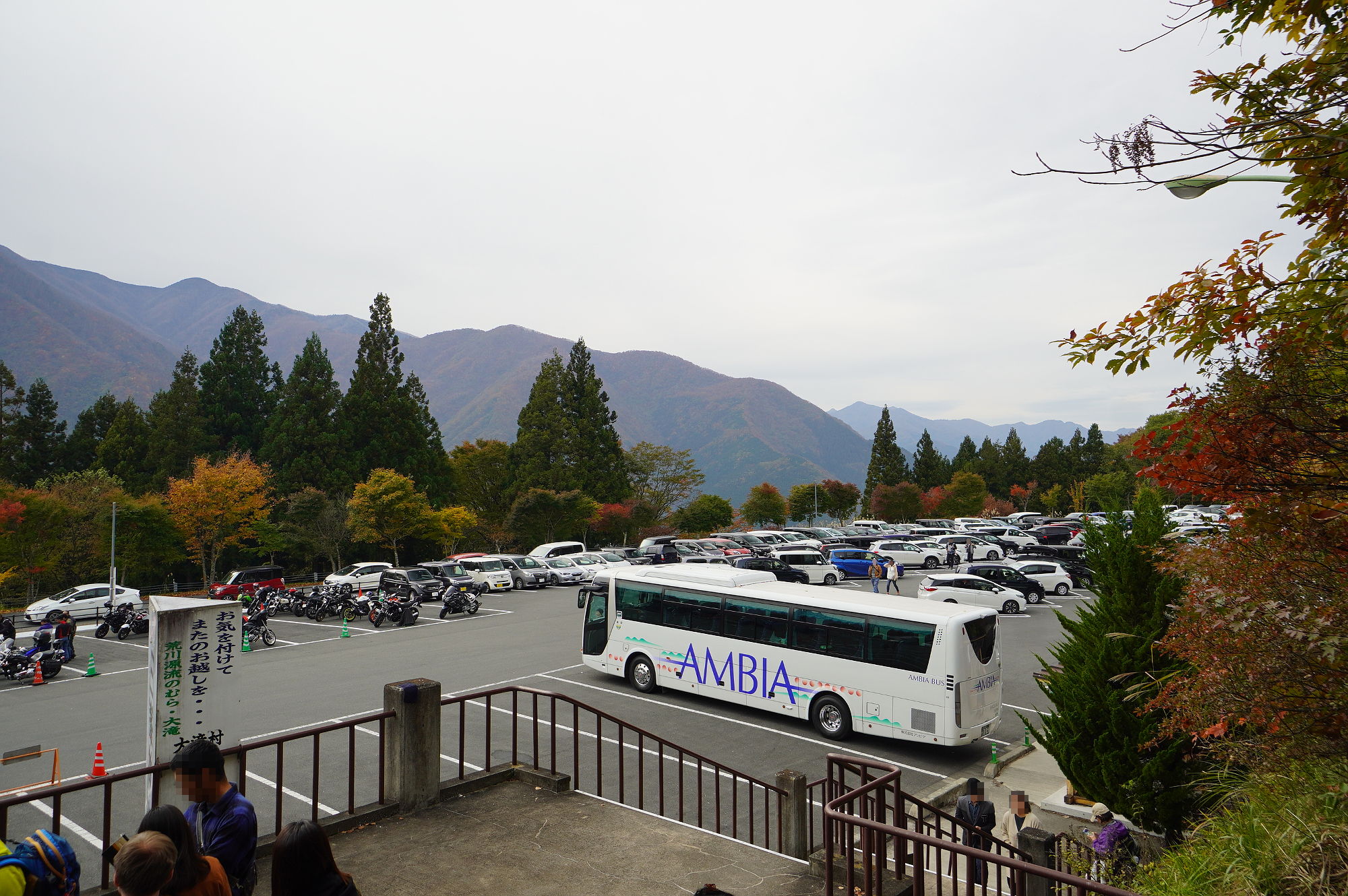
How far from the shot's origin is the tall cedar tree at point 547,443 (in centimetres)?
5891

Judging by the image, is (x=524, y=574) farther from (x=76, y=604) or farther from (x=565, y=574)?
(x=76, y=604)

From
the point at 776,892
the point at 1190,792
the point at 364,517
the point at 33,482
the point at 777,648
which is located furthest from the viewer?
the point at 33,482

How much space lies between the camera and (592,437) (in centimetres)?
6262

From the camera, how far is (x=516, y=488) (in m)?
58.2

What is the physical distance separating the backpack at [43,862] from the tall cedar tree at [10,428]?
57616mm

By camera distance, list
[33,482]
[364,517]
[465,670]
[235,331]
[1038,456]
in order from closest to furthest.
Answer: [465,670], [364,517], [33,482], [235,331], [1038,456]

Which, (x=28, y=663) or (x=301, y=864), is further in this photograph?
(x=28, y=663)

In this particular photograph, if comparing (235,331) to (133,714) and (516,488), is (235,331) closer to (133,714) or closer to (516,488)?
(516,488)

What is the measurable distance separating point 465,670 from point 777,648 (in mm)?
8099

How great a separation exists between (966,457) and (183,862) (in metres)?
104

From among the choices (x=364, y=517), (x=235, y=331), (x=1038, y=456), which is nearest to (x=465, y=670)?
(x=364, y=517)

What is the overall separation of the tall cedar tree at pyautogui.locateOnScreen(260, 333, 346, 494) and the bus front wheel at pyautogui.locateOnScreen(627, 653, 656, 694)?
122ft

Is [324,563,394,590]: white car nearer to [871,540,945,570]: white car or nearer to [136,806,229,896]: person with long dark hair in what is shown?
[871,540,945,570]: white car

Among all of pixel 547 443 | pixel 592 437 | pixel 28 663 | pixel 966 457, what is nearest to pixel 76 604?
pixel 28 663
